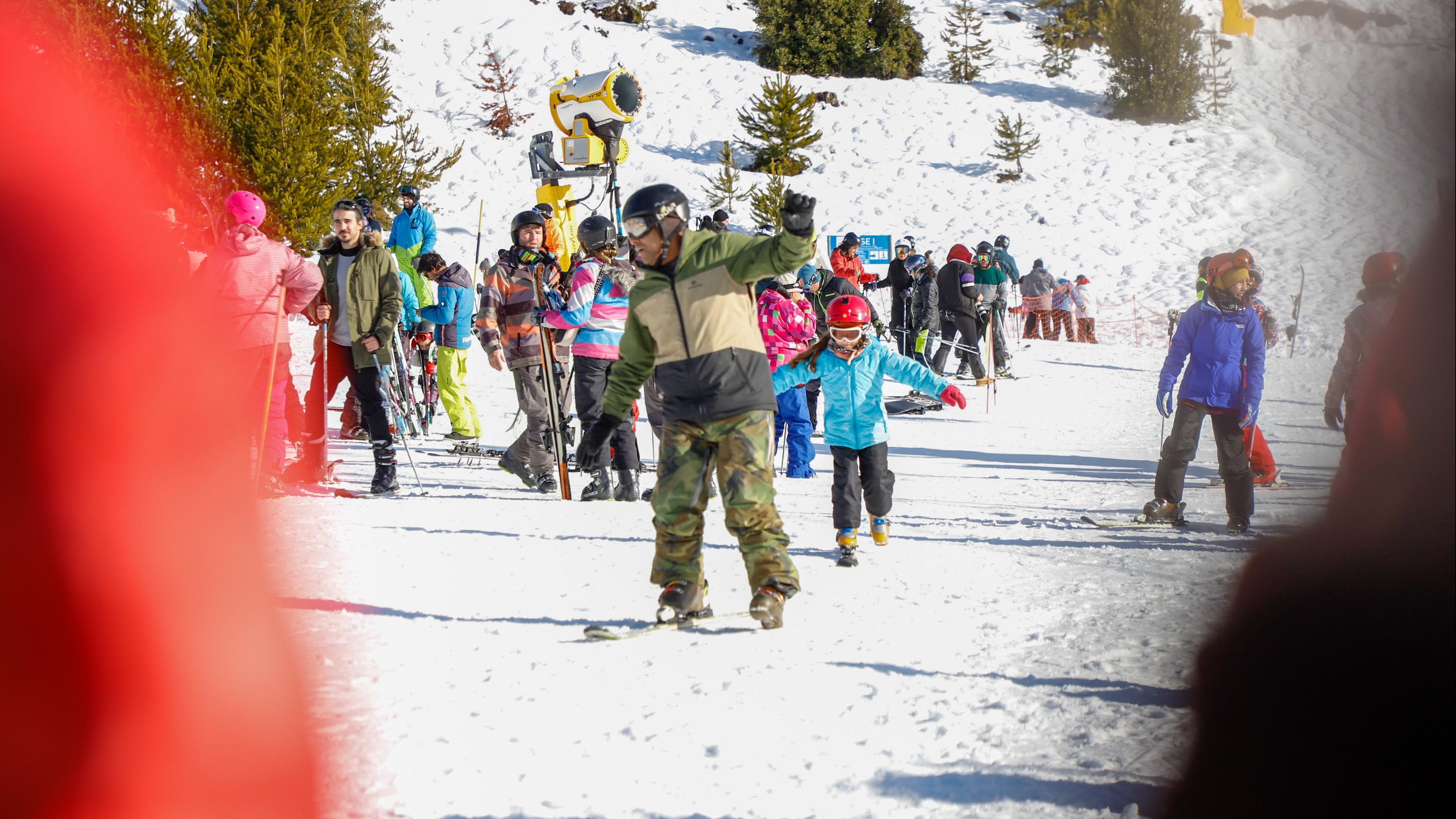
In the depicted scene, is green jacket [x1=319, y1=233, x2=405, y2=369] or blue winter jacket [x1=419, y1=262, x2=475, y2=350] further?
blue winter jacket [x1=419, y1=262, x2=475, y2=350]

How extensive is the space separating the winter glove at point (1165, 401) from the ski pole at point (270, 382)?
16.0 feet

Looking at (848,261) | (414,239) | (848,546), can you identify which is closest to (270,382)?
(848,546)

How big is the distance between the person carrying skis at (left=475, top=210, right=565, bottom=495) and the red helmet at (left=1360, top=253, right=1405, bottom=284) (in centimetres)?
638

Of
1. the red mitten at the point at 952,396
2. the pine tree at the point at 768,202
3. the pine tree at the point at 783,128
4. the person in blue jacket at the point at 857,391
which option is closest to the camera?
the red mitten at the point at 952,396

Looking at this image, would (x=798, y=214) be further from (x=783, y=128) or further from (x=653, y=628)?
(x=783, y=128)

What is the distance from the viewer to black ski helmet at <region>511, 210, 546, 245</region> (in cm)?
699

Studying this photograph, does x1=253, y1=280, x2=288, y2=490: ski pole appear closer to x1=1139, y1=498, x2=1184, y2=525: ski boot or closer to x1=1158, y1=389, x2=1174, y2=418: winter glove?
x1=1158, y1=389, x2=1174, y2=418: winter glove

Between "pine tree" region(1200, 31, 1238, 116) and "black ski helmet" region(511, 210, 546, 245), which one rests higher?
"black ski helmet" region(511, 210, 546, 245)

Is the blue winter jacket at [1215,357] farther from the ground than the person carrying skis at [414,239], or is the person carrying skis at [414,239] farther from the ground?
the person carrying skis at [414,239]

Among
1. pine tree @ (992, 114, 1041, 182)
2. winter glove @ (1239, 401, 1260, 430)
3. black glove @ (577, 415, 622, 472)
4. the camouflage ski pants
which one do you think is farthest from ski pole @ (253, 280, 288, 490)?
pine tree @ (992, 114, 1041, 182)

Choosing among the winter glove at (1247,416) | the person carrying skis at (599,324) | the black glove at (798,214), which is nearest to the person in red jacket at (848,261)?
the person carrying skis at (599,324)

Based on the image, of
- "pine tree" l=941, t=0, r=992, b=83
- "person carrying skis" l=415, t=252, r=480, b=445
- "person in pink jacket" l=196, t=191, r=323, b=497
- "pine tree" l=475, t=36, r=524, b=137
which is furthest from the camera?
"pine tree" l=941, t=0, r=992, b=83

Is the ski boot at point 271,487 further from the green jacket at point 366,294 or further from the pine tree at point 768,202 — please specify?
the pine tree at point 768,202

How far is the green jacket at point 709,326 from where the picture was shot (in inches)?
137
